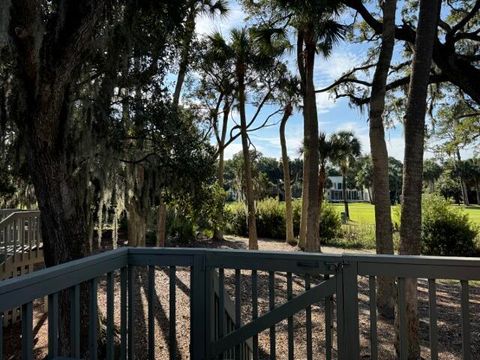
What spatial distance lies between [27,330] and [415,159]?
11.0 ft

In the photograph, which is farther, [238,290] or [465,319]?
[238,290]

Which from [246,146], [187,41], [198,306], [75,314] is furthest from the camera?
[246,146]

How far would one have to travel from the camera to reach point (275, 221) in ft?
50.1

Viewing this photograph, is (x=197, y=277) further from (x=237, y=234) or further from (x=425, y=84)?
(x=237, y=234)

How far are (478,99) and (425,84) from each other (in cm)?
391

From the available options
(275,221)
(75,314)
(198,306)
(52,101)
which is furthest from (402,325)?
(275,221)

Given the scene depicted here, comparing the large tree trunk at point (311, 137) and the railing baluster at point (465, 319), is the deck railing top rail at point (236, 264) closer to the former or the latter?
the railing baluster at point (465, 319)

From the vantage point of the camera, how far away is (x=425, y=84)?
3.51 metres

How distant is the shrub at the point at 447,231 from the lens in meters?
10.6

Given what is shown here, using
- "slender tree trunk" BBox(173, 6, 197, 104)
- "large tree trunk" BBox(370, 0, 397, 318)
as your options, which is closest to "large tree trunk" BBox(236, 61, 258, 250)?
"slender tree trunk" BBox(173, 6, 197, 104)

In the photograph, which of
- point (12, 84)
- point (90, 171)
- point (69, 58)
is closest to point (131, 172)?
point (90, 171)

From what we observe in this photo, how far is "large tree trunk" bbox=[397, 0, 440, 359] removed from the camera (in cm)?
338

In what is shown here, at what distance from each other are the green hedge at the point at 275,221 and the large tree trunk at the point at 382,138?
359 inches

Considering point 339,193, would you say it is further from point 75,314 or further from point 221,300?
point 75,314
